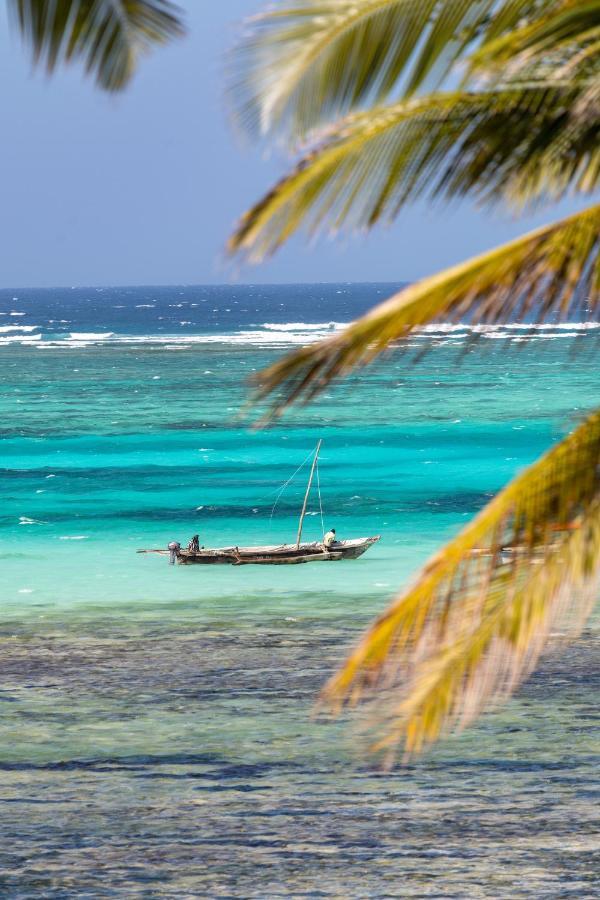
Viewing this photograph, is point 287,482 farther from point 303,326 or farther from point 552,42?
point 303,326

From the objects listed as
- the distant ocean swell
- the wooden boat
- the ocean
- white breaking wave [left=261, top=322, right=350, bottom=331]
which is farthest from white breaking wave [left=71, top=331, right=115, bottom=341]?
the wooden boat

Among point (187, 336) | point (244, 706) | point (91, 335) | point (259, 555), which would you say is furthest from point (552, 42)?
point (91, 335)

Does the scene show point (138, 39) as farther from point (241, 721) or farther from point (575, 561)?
point (241, 721)

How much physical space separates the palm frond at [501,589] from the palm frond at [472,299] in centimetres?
53

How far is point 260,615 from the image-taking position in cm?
1969

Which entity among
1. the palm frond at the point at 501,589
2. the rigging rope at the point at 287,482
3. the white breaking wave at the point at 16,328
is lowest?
the rigging rope at the point at 287,482

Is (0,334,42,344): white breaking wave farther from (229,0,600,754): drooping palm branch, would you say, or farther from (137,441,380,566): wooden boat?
(229,0,600,754): drooping palm branch

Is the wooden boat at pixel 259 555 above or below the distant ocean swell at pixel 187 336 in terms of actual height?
below

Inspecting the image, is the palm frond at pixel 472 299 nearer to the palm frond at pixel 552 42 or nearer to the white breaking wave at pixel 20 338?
the palm frond at pixel 552 42

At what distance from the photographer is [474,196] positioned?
15.4ft

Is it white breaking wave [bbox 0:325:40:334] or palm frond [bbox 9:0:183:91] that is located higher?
white breaking wave [bbox 0:325:40:334]

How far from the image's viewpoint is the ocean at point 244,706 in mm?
10305

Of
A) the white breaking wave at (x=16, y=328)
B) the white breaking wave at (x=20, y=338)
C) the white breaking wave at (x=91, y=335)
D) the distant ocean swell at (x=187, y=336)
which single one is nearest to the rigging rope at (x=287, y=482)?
the distant ocean swell at (x=187, y=336)

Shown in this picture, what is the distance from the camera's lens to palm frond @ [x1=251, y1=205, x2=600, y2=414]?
3994 mm
